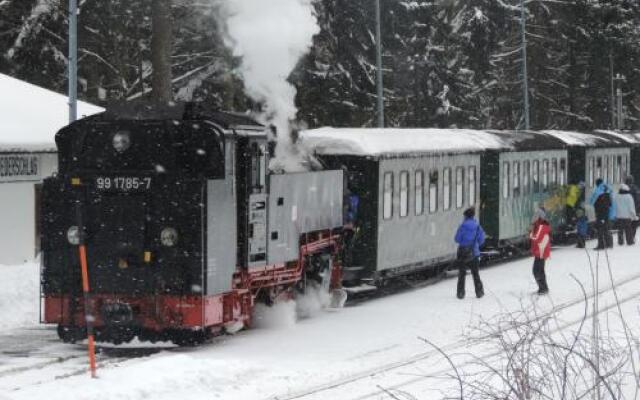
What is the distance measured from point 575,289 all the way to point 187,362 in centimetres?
1092

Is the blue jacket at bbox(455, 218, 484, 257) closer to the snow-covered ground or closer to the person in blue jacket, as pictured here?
the person in blue jacket

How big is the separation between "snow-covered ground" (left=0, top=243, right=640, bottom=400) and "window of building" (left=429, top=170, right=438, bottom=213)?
2.62 metres

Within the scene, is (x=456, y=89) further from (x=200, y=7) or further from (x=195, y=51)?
(x=200, y=7)

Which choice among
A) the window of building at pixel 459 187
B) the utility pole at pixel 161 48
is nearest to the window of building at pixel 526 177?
the window of building at pixel 459 187

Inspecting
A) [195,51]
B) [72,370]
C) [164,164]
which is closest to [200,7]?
[195,51]

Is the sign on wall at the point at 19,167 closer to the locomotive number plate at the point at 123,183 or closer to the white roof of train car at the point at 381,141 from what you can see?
the white roof of train car at the point at 381,141

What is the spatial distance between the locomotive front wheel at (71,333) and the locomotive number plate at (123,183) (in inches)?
70.2

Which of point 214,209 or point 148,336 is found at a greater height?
point 214,209

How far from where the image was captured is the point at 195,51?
40375 millimetres

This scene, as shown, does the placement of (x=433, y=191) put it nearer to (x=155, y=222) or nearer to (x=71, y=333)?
(x=155, y=222)

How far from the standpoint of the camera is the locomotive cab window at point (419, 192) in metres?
22.6

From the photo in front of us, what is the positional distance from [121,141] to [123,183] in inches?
23.2

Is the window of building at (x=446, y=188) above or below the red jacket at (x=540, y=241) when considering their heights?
above

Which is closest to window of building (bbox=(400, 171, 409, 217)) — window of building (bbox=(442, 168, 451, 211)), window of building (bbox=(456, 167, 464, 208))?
window of building (bbox=(442, 168, 451, 211))
